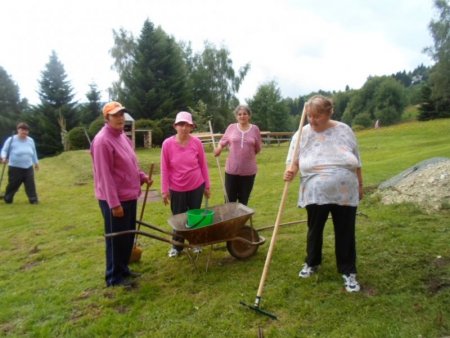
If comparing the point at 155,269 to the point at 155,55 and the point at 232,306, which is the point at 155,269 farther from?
the point at 155,55

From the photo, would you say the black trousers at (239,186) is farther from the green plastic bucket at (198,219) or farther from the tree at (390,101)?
the tree at (390,101)

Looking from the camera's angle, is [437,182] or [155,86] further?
[155,86]

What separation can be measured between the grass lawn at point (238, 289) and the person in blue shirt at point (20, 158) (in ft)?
8.93

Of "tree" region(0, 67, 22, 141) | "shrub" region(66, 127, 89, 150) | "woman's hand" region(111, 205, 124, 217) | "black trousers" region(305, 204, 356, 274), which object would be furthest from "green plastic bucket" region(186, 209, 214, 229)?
"tree" region(0, 67, 22, 141)

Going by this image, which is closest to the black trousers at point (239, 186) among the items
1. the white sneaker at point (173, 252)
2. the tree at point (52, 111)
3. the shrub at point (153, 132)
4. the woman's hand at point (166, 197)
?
the woman's hand at point (166, 197)

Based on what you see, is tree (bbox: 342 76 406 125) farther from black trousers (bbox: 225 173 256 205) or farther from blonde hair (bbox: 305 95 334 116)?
blonde hair (bbox: 305 95 334 116)

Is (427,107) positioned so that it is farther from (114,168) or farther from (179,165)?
(114,168)

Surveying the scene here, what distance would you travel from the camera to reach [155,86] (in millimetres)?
28672

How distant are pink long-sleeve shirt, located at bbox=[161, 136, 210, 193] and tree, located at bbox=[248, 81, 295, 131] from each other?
40.3 meters

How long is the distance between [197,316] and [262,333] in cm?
62

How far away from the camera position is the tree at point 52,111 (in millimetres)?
31047

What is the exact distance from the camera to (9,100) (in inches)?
1480

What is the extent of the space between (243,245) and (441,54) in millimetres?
36611

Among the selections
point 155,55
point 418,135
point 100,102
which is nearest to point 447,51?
point 418,135
